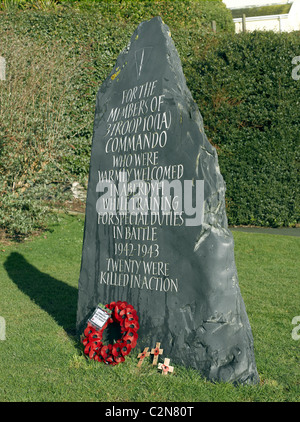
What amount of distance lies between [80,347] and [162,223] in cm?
157

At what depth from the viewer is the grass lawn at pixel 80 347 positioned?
3973mm

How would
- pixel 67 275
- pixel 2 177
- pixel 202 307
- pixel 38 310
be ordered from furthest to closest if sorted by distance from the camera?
1. pixel 2 177
2. pixel 67 275
3. pixel 38 310
4. pixel 202 307

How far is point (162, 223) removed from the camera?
→ 4.62m

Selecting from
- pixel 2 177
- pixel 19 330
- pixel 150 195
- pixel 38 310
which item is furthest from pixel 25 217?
pixel 150 195

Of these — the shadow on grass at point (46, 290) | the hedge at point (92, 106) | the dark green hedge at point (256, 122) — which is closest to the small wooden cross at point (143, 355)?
the shadow on grass at point (46, 290)

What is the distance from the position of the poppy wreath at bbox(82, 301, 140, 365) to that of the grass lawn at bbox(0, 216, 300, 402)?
0.29 ft

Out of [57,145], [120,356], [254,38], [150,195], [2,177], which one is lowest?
[120,356]

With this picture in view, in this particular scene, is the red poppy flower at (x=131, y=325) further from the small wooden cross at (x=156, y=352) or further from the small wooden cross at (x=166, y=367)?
the small wooden cross at (x=166, y=367)

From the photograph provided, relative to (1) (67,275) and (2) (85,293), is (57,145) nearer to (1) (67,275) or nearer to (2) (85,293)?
(1) (67,275)

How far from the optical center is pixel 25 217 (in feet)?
34.1

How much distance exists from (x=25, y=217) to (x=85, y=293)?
18.4 feet

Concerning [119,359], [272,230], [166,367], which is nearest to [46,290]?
[119,359]

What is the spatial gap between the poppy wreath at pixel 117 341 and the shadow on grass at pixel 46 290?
32.7 inches

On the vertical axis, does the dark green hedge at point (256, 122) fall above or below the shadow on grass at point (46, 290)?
above
